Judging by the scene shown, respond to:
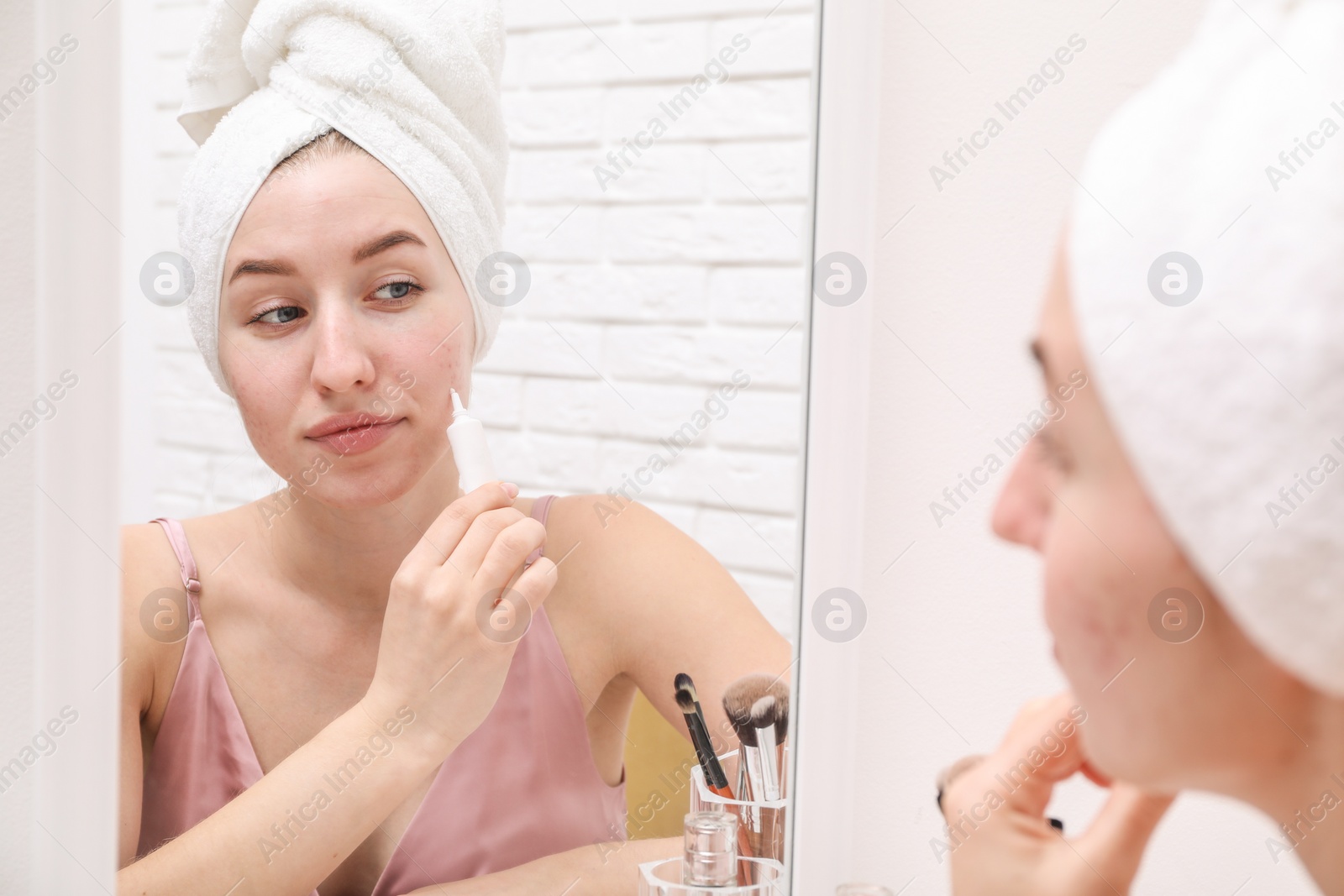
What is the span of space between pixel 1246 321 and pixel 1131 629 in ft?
0.29

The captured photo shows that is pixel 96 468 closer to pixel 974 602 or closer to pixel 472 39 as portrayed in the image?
pixel 472 39

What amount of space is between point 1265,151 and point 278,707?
0.47 metres

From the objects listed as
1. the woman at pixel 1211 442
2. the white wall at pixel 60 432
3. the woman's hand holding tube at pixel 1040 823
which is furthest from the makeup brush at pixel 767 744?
the white wall at pixel 60 432

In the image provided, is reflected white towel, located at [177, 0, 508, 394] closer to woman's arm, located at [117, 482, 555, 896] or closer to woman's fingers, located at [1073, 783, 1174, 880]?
woman's arm, located at [117, 482, 555, 896]

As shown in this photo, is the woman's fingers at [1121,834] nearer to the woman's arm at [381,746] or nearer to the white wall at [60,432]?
the woman's arm at [381,746]

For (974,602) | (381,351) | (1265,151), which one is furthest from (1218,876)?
(381,351)

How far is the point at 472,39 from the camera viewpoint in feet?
1.69

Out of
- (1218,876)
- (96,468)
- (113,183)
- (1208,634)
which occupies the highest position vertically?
(113,183)

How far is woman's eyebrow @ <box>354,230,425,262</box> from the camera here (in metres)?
0.47

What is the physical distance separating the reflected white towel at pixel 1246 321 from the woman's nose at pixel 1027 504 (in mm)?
44

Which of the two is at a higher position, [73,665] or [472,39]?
[472,39]

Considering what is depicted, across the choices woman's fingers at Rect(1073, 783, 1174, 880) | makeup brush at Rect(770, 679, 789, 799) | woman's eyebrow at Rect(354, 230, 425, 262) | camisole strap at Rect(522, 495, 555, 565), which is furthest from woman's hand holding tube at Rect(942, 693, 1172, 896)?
woman's eyebrow at Rect(354, 230, 425, 262)

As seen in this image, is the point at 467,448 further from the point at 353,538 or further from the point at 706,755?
the point at 706,755

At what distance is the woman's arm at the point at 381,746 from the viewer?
494mm
